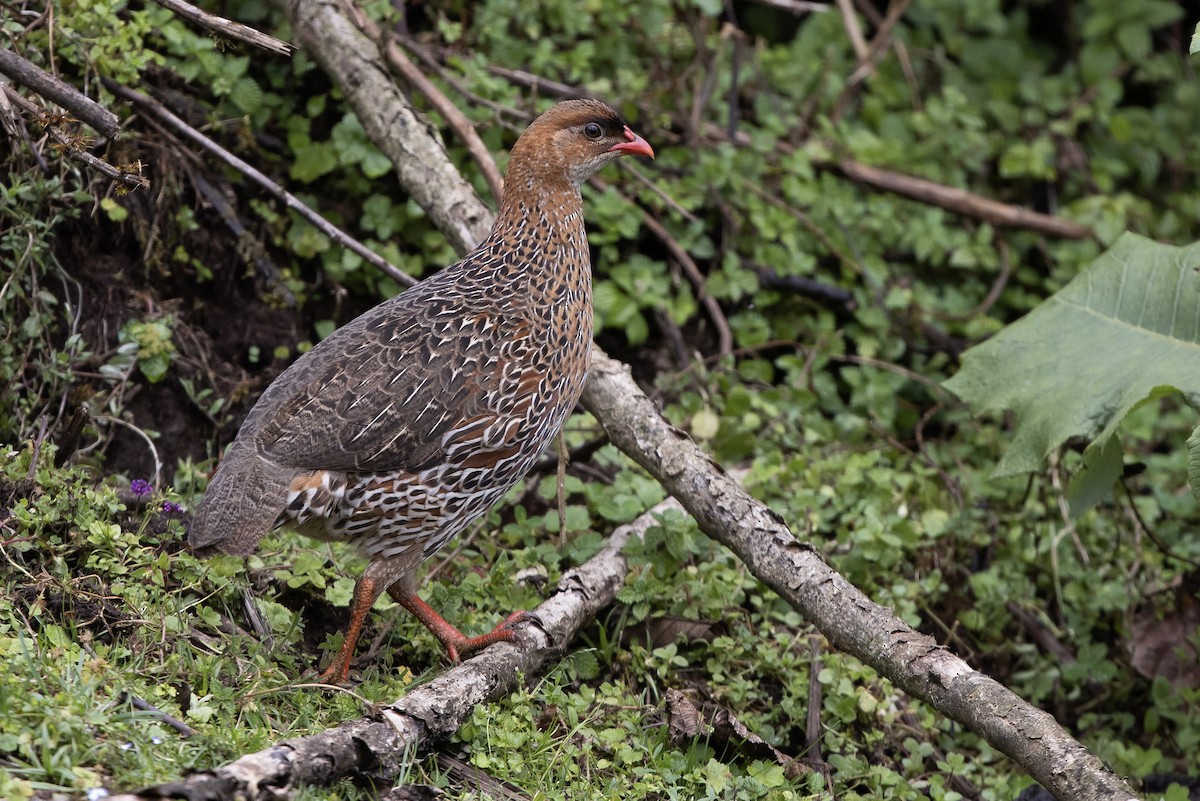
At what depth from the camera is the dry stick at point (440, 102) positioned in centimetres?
598

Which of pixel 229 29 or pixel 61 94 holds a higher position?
pixel 229 29

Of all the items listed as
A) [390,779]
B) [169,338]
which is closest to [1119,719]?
[390,779]

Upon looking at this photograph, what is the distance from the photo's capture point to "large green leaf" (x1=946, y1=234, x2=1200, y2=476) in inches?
207

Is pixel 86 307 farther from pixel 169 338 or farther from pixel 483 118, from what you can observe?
pixel 483 118

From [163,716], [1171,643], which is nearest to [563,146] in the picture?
[163,716]

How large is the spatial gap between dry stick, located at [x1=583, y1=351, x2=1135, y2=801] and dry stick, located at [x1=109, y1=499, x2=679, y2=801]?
382 mm

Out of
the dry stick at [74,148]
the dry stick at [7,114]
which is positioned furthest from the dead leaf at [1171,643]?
the dry stick at [7,114]

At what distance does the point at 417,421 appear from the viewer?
447cm

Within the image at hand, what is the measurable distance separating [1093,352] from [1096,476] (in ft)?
2.22

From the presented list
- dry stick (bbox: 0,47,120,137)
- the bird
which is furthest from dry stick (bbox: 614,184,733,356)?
dry stick (bbox: 0,47,120,137)

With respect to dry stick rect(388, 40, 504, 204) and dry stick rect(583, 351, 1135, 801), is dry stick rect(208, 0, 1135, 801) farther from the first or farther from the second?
dry stick rect(388, 40, 504, 204)

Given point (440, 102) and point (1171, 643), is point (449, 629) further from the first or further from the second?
point (1171, 643)

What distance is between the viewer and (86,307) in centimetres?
554

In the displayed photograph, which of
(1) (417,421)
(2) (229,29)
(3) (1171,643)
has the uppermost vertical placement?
(2) (229,29)
